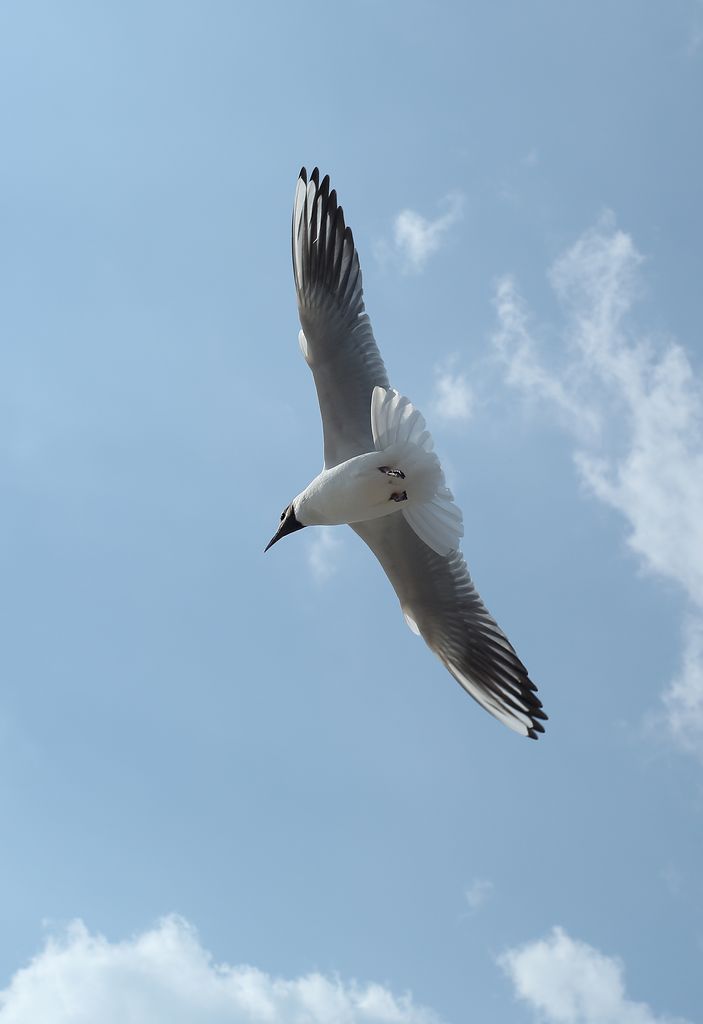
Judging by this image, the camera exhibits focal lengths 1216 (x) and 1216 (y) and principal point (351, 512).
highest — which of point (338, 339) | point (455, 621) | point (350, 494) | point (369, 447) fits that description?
point (338, 339)

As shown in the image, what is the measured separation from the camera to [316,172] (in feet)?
27.3

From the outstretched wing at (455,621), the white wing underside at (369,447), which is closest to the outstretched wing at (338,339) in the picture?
the white wing underside at (369,447)

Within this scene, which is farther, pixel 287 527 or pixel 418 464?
pixel 287 527

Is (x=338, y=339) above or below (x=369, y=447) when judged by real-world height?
above

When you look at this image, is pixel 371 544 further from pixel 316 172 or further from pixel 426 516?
pixel 316 172

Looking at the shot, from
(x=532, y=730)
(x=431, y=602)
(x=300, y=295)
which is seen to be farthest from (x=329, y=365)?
(x=532, y=730)

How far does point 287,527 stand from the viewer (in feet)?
27.7

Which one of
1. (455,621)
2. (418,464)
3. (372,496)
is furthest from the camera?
(455,621)

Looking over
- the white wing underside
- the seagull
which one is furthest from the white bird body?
the white wing underside

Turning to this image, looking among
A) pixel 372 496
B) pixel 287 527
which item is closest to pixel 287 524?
pixel 287 527

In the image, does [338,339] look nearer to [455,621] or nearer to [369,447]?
[369,447]

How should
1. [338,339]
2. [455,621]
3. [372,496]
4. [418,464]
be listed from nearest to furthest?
[418,464], [372,496], [338,339], [455,621]

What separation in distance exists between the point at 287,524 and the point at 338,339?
136 centimetres

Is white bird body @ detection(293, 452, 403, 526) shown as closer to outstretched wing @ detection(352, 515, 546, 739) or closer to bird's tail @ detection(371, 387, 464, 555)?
bird's tail @ detection(371, 387, 464, 555)
